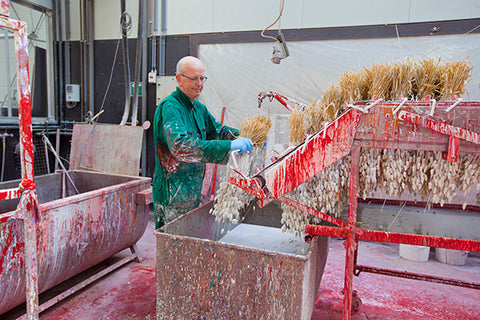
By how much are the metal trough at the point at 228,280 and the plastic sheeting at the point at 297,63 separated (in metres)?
2.72

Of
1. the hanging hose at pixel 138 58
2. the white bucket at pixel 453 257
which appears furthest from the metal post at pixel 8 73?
the white bucket at pixel 453 257

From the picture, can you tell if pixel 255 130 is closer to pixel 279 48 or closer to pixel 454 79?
pixel 454 79

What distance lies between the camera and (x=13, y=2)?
4605 mm

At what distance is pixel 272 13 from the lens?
4.20 metres

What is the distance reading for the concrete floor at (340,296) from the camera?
2.43 meters

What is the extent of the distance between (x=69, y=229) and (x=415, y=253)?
317cm

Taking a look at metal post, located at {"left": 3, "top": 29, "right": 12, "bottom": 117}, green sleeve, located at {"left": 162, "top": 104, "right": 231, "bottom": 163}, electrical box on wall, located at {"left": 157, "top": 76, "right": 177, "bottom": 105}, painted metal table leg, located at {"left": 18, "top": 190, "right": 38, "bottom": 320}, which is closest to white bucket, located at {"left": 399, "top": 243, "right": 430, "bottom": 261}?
green sleeve, located at {"left": 162, "top": 104, "right": 231, "bottom": 163}

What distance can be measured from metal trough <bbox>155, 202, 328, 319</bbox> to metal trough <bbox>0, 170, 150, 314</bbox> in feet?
2.77

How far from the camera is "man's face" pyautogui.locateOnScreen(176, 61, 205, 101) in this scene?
2133 millimetres

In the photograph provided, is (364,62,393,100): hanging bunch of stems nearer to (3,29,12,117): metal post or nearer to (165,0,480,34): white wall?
(165,0,480,34): white wall

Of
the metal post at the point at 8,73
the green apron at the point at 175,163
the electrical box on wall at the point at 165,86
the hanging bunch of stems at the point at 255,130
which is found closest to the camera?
the green apron at the point at 175,163

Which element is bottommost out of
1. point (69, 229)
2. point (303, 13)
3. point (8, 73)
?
point (69, 229)

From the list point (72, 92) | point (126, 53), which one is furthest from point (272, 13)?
point (72, 92)

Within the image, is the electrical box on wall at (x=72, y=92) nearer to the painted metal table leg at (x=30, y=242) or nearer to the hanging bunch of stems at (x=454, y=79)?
the painted metal table leg at (x=30, y=242)
